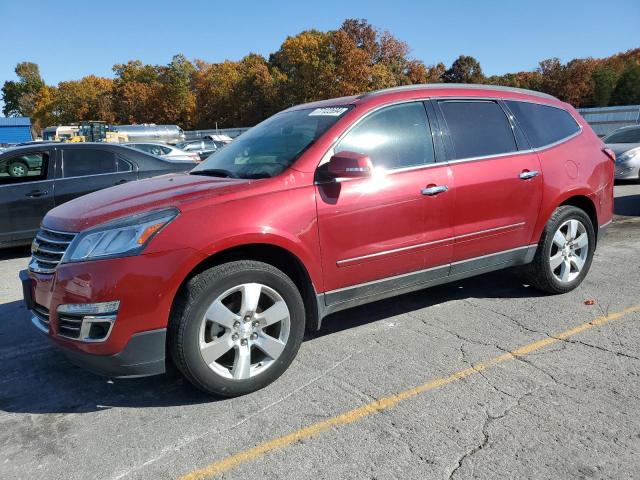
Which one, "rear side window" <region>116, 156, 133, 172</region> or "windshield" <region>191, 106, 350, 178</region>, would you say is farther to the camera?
"rear side window" <region>116, 156, 133, 172</region>

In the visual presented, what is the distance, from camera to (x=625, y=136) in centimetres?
1343

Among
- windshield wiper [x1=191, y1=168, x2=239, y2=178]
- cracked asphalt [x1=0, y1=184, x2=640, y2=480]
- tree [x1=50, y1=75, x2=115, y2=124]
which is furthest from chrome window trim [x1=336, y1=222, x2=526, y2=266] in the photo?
tree [x1=50, y1=75, x2=115, y2=124]

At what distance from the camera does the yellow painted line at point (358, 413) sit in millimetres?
2426

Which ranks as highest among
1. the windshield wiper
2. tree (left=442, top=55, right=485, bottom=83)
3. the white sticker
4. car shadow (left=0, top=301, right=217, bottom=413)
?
tree (left=442, top=55, right=485, bottom=83)

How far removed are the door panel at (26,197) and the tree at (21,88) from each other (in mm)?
117080

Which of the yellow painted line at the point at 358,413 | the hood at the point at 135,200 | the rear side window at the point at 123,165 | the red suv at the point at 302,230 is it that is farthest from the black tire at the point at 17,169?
the yellow painted line at the point at 358,413

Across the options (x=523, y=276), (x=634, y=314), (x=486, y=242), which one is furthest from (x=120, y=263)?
(x=634, y=314)

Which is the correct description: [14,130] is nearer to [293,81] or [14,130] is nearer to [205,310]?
[293,81]

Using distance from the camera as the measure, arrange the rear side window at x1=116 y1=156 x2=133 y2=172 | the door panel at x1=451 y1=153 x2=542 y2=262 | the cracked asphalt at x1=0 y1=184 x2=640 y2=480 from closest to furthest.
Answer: the cracked asphalt at x1=0 y1=184 x2=640 y2=480, the door panel at x1=451 y1=153 x2=542 y2=262, the rear side window at x1=116 y1=156 x2=133 y2=172

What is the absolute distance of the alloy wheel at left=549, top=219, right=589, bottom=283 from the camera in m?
4.54

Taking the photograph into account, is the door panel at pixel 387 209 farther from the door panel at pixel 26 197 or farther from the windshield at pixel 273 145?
the door panel at pixel 26 197

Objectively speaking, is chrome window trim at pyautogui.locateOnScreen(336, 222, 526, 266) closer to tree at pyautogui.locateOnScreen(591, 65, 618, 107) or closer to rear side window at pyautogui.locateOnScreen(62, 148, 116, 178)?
rear side window at pyautogui.locateOnScreen(62, 148, 116, 178)

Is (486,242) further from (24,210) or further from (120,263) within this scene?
(24,210)

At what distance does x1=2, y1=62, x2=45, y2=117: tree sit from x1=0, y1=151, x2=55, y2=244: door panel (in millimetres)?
117080
